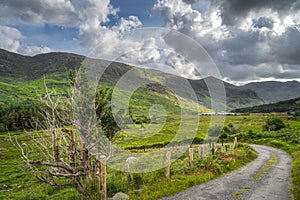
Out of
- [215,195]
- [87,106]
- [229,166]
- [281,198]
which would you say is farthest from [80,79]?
[229,166]

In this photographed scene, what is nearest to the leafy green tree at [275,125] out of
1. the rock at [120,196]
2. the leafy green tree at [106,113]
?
the leafy green tree at [106,113]

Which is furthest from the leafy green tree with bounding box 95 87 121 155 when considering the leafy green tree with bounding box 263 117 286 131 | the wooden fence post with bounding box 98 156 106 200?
the leafy green tree with bounding box 263 117 286 131

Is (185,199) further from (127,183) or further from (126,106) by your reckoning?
(126,106)

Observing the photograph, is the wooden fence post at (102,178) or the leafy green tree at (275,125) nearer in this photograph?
the wooden fence post at (102,178)

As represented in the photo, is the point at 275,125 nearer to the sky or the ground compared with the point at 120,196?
nearer to the ground

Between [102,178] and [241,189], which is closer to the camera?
[102,178]

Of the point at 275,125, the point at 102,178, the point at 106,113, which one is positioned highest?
the point at 106,113

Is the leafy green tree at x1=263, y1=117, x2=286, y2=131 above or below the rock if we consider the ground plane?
below

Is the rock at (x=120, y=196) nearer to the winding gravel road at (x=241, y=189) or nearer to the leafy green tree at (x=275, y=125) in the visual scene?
the winding gravel road at (x=241, y=189)

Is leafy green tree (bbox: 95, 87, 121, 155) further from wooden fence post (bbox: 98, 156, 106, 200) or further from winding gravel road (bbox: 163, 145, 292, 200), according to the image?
winding gravel road (bbox: 163, 145, 292, 200)

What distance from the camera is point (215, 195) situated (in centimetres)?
1288

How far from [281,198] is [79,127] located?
11.6 m

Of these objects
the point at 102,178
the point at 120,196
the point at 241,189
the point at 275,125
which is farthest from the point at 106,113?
the point at 275,125

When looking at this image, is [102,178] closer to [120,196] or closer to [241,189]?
[120,196]
